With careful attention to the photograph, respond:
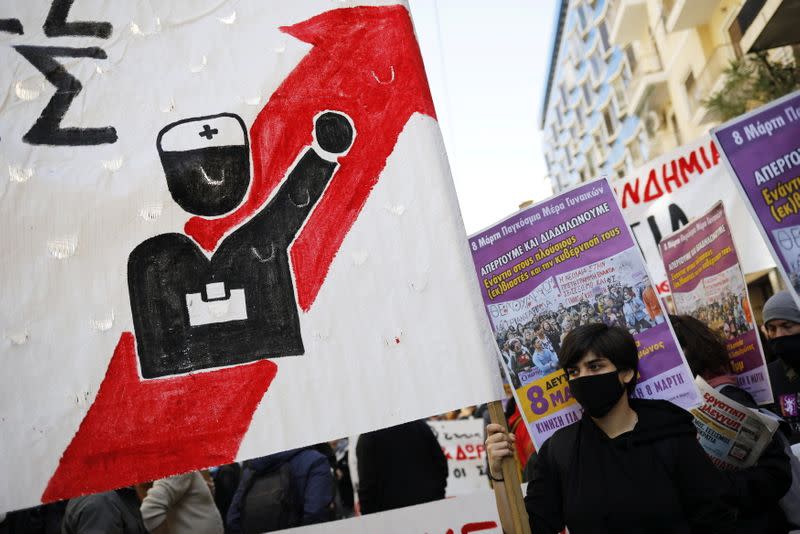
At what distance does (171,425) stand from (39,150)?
2.94ft

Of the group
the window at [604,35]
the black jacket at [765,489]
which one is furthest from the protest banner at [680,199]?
the window at [604,35]

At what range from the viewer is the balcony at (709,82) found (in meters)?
19.5

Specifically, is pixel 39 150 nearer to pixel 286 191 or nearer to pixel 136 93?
pixel 136 93

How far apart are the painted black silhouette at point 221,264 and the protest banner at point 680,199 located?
122 inches

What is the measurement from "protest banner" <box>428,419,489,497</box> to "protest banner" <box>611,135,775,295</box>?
119 inches

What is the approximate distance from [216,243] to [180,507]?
253 centimetres

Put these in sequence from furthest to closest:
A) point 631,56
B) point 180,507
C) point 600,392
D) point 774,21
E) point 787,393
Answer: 1. point 631,56
2. point 774,21
3. point 180,507
4. point 787,393
5. point 600,392

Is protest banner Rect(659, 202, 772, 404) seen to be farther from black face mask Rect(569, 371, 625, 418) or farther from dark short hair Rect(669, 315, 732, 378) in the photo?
black face mask Rect(569, 371, 625, 418)

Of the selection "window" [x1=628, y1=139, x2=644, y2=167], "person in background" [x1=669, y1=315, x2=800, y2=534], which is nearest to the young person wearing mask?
"person in background" [x1=669, y1=315, x2=800, y2=534]

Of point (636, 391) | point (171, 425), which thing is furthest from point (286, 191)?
point (636, 391)

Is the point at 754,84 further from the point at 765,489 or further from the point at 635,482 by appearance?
the point at 635,482

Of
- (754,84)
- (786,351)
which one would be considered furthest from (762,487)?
(754,84)

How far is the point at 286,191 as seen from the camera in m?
2.19

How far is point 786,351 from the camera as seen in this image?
3.74m
